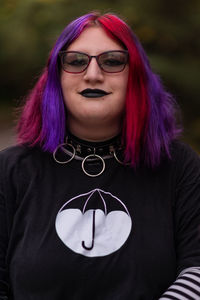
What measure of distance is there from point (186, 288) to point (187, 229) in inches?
8.3

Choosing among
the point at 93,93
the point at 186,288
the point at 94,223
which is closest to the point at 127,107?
the point at 93,93

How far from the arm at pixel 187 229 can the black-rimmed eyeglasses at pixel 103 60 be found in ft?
1.33

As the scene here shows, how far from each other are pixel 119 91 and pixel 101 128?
15cm

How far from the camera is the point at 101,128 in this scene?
1938 millimetres

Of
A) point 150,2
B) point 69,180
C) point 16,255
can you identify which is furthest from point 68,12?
point 16,255

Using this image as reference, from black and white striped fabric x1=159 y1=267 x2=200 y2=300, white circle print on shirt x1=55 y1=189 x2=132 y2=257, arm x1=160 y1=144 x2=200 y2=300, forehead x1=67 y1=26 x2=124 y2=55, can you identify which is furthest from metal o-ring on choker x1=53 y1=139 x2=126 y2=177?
black and white striped fabric x1=159 y1=267 x2=200 y2=300

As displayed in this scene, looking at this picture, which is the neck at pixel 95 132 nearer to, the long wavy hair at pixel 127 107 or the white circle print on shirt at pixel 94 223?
the long wavy hair at pixel 127 107

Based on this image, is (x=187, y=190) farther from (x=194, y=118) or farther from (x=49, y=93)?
(x=194, y=118)

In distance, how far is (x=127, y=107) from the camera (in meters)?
1.91

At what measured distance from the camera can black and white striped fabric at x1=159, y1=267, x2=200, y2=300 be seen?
174cm

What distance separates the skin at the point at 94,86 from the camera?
1.85m

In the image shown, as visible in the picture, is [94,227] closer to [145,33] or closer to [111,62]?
[111,62]

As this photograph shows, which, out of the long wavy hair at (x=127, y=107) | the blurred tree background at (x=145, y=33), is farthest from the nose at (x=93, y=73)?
the blurred tree background at (x=145, y=33)

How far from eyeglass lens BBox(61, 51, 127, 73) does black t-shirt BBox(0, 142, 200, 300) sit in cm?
33
